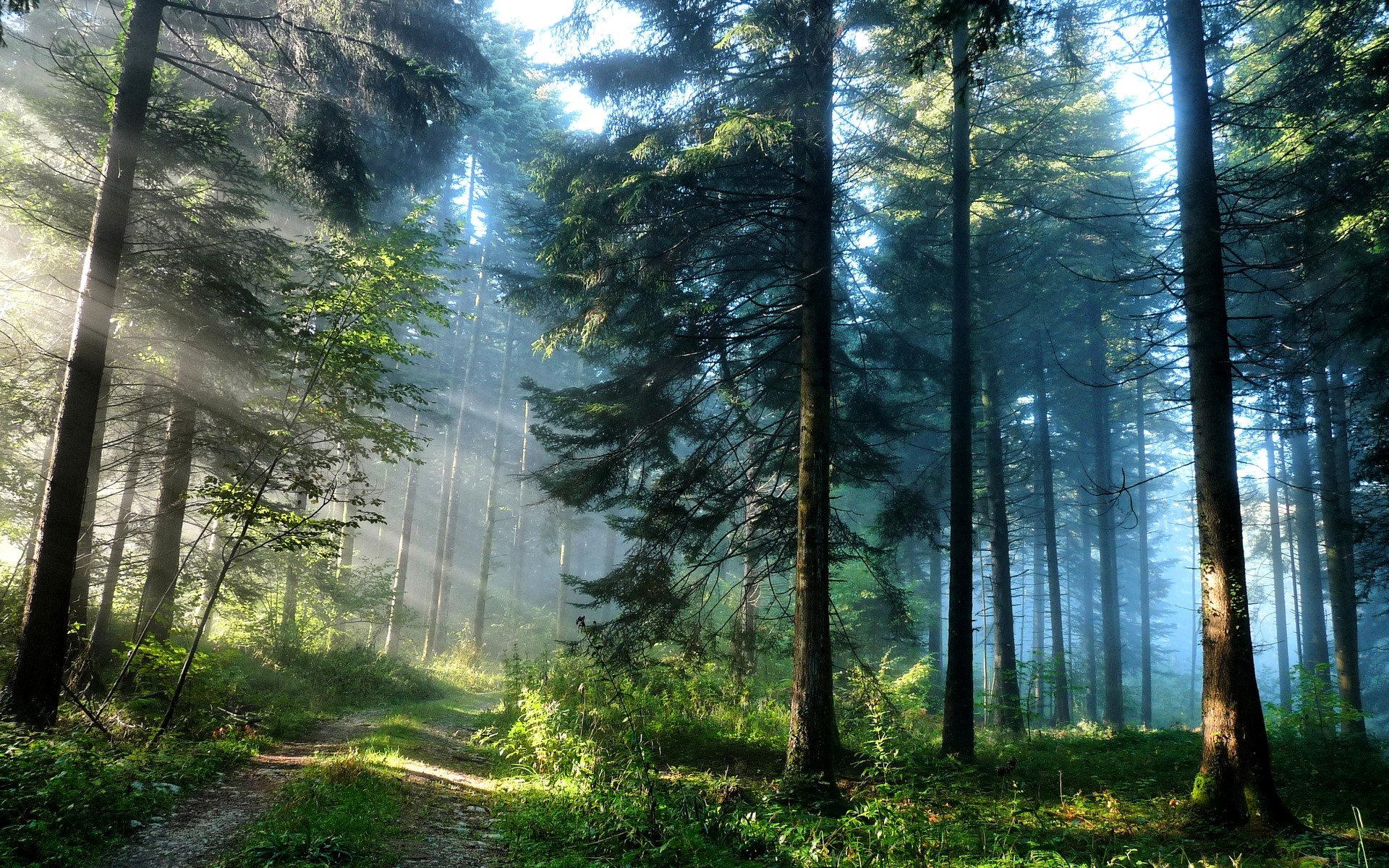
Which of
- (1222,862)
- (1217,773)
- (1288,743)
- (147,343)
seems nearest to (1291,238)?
(1288,743)

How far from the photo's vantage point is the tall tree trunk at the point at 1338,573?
13906 millimetres

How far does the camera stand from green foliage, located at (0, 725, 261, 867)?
4.93 m

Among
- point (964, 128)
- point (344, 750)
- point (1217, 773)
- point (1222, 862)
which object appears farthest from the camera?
point (964, 128)

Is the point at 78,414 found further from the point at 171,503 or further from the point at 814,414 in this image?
the point at 814,414

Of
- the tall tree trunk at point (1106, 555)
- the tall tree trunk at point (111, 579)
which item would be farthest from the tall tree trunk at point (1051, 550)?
the tall tree trunk at point (111, 579)

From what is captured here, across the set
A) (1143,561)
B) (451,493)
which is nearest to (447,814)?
(451,493)

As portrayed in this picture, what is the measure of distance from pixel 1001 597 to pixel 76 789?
15.7 meters

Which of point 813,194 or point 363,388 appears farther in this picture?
point 363,388

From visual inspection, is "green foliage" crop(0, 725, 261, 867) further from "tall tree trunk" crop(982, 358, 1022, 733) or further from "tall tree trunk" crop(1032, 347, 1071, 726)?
"tall tree trunk" crop(1032, 347, 1071, 726)

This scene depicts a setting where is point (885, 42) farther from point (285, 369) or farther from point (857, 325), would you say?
point (285, 369)

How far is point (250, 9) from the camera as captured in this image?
12344 mm

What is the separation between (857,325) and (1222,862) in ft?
27.1

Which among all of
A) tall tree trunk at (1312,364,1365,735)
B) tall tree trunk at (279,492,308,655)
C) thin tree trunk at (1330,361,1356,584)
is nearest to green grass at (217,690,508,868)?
tall tree trunk at (279,492,308,655)

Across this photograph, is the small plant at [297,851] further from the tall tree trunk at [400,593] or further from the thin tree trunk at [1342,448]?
the thin tree trunk at [1342,448]
